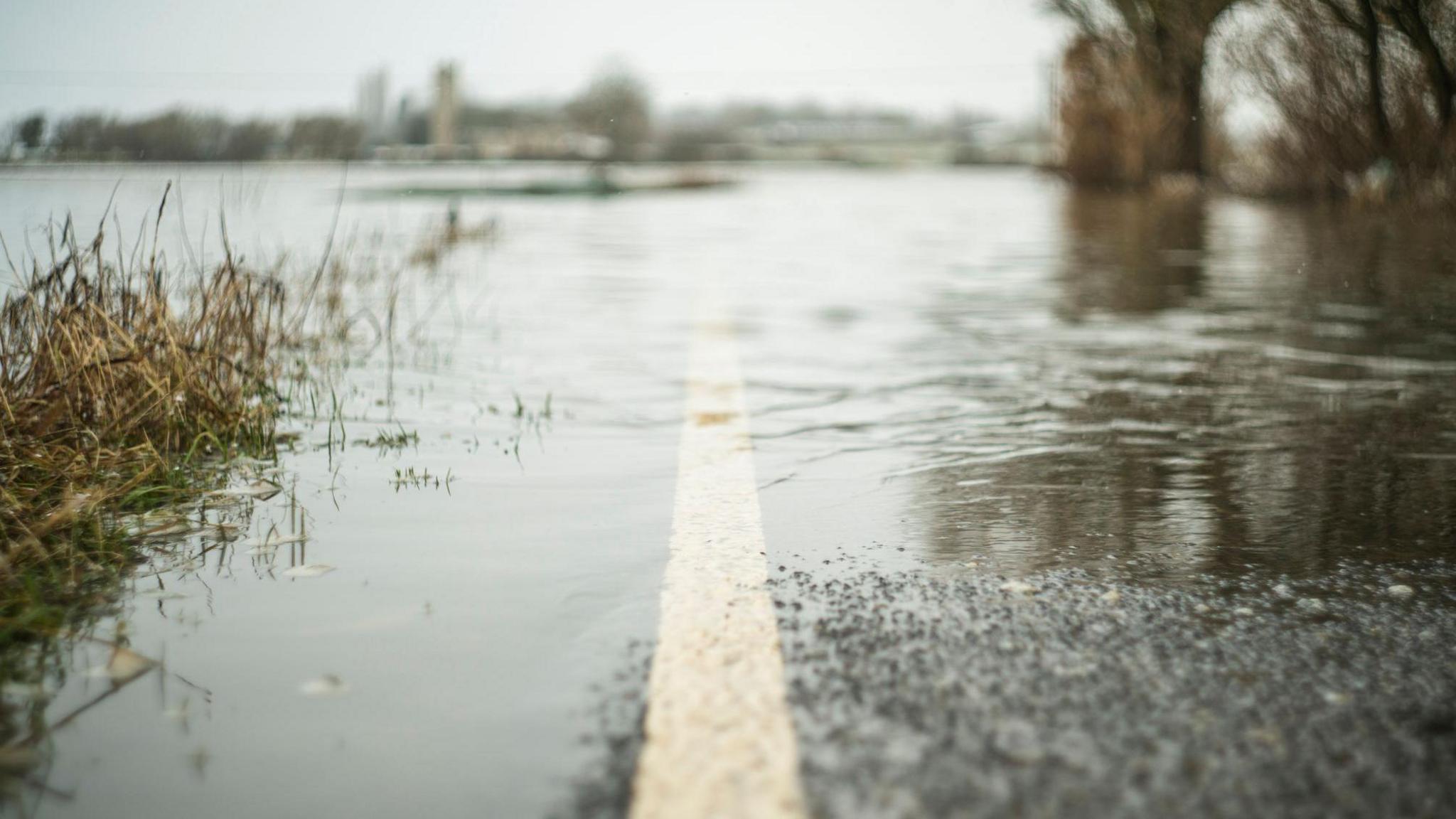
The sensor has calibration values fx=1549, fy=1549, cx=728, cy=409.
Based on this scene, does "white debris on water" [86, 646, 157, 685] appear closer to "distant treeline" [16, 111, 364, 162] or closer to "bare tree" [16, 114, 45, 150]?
"distant treeline" [16, 111, 364, 162]

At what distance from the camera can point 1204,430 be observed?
19.4 ft

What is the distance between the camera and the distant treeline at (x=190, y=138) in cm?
710

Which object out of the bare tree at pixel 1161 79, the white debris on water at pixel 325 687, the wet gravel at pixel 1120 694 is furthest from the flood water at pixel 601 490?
the bare tree at pixel 1161 79

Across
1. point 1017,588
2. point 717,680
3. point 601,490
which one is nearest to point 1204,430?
point 601,490

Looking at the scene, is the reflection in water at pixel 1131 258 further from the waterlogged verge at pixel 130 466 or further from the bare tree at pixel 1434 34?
the waterlogged verge at pixel 130 466

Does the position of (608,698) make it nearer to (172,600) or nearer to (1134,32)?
(172,600)

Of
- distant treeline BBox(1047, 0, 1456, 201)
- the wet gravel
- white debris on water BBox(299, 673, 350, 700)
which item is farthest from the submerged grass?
distant treeline BBox(1047, 0, 1456, 201)

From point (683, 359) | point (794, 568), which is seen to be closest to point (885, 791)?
point (794, 568)

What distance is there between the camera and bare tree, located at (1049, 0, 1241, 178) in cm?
3441

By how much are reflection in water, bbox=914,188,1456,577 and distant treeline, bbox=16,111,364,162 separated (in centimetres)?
394

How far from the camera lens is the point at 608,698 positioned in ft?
9.22

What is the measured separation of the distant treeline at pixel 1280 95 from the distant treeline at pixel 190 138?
26.3ft

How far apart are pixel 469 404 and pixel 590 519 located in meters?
2.46

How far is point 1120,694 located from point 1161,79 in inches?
1394
